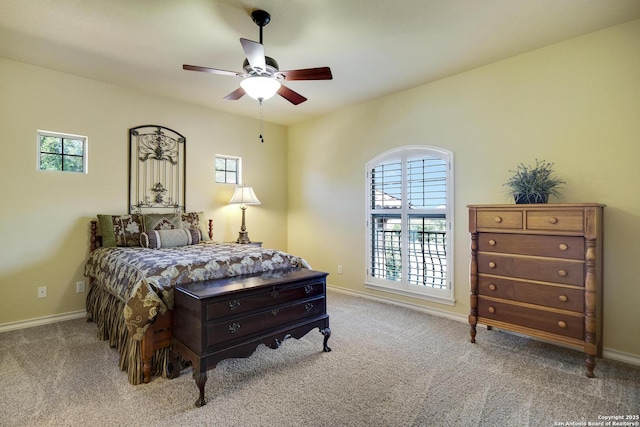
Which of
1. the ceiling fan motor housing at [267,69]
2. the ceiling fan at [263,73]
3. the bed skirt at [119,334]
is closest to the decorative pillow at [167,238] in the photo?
the bed skirt at [119,334]

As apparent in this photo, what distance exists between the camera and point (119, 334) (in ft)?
8.89

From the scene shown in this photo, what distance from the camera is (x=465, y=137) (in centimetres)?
364

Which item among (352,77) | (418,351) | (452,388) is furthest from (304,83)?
(452,388)

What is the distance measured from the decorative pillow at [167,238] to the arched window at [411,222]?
2355 mm

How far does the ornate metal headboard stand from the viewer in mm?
4205

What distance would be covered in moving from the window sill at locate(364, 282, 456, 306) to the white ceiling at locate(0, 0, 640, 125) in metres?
2.54

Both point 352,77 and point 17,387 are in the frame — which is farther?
point 352,77

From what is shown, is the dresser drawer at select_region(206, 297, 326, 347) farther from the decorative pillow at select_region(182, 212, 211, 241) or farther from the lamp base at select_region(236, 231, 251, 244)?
the lamp base at select_region(236, 231, 251, 244)

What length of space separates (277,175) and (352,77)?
245 centimetres

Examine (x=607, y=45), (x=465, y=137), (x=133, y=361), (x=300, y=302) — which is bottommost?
(x=133, y=361)

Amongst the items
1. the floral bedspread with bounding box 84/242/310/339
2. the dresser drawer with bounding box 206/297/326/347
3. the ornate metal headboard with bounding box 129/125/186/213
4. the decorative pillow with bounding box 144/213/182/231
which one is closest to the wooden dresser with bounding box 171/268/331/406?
the dresser drawer with bounding box 206/297/326/347

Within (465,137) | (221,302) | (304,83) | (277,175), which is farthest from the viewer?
(277,175)

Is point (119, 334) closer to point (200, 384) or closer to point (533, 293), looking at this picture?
point (200, 384)

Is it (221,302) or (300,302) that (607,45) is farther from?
(221,302)
